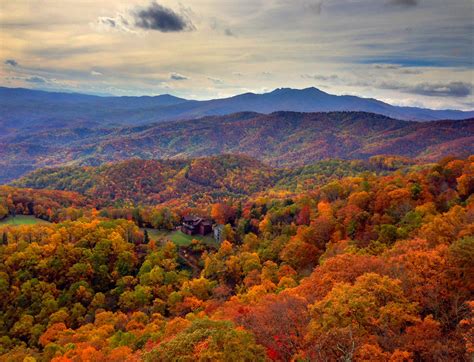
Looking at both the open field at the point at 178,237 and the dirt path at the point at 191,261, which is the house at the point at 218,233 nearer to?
the open field at the point at 178,237

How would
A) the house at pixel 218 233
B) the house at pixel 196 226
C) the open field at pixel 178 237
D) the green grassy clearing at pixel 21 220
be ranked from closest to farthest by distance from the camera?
the open field at pixel 178 237
the house at pixel 218 233
the house at pixel 196 226
the green grassy clearing at pixel 21 220

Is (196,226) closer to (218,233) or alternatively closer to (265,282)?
(218,233)

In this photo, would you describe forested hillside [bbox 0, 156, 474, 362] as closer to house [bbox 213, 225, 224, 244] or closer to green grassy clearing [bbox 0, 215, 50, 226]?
house [bbox 213, 225, 224, 244]

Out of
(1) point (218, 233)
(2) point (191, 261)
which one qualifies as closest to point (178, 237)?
(1) point (218, 233)

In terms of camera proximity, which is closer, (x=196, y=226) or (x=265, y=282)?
(x=265, y=282)

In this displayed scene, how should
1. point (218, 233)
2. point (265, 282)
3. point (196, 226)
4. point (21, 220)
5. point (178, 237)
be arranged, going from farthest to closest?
point (21, 220), point (196, 226), point (218, 233), point (178, 237), point (265, 282)

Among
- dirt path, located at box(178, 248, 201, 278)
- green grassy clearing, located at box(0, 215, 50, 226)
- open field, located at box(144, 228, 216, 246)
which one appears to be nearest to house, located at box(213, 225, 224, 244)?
open field, located at box(144, 228, 216, 246)

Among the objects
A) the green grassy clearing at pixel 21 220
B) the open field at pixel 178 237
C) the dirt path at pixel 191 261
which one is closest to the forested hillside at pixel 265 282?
the dirt path at pixel 191 261
